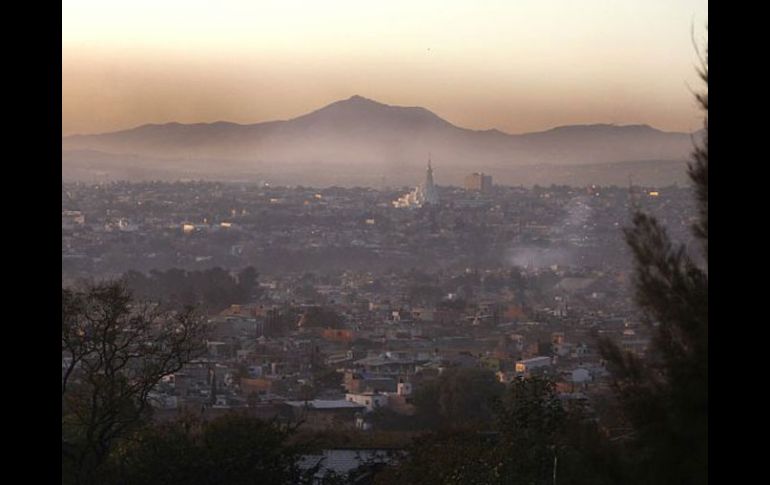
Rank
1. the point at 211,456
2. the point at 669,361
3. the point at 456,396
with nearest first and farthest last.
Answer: the point at 669,361, the point at 211,456, the point at 456,396

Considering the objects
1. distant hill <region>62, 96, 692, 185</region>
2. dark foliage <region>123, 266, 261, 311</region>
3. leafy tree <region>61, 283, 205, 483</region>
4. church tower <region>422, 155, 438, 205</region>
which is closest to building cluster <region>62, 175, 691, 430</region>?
church tower <region>422, 155, 438, 205</region>

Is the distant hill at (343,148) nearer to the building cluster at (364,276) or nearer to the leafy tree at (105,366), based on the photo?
the building cluster at (364,276)

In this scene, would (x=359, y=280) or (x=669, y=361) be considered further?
(x=359, y=280)

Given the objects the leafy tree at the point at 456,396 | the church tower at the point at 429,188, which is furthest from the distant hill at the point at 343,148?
the leafy tree at the point at 456,396

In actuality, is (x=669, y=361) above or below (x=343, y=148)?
below

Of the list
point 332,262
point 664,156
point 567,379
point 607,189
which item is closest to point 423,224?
point 332,262

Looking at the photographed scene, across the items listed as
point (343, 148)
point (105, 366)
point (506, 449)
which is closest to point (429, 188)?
point (343, 148)

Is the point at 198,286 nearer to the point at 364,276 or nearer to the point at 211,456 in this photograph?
the point at 364,276
